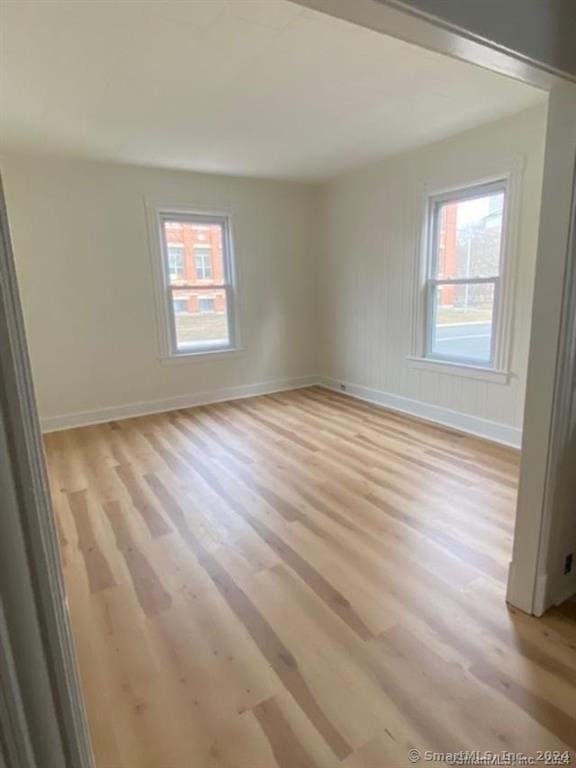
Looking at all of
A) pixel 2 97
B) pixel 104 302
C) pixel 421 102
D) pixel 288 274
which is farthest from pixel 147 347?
pixel 421 102

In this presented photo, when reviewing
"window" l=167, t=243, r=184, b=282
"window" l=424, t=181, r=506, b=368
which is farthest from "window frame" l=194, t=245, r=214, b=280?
"window" l=424, t=181, r=506, b=368

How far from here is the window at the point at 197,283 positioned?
191 inches

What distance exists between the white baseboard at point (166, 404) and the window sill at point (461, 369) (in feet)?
6.25

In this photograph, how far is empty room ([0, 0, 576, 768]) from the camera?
150 centimetres

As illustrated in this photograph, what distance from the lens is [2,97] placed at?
2719 mm

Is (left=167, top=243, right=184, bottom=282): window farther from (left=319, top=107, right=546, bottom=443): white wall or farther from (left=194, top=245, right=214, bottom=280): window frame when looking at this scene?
(left=319, top=107, right=546, bottom=443): white wall

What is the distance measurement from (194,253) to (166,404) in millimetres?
1797

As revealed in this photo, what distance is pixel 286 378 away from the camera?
5.86m

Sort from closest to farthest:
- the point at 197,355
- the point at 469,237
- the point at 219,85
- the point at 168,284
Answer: the point at 219,85, the point at 469,237, the point at 168,284, the point at 197,355

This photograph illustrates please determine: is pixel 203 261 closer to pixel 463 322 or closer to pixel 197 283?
pixel 197 283

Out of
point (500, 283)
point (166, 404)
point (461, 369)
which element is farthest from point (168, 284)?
point (500, 283)

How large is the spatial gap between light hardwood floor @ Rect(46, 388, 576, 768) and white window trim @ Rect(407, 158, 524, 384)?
0.83 m

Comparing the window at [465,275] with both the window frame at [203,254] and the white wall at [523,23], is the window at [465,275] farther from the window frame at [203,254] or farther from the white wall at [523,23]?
the window frame at [203,254]

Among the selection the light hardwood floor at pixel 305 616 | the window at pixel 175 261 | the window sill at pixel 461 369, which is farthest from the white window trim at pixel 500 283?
the window at pixel 175 261
